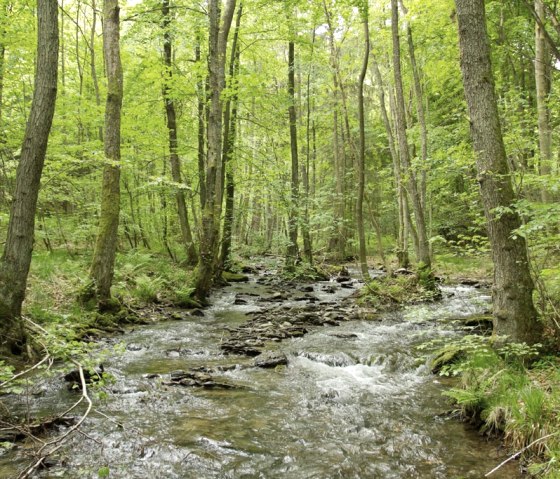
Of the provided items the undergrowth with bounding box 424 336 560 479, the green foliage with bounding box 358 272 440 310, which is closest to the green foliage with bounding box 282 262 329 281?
the green foliage with bounding box 358 272 440 310

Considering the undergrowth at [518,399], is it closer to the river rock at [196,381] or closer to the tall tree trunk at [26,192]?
the river rock at [196,381]

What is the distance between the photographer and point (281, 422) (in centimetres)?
510

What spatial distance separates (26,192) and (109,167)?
3.83 metres

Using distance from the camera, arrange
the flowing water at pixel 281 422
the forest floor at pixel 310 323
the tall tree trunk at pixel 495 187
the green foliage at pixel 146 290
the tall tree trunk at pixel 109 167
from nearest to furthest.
→ the flowing water at pixel 281 422, the forest floor at pixel 310 323, the tall tree trunk at pixel 495 187, the tall tree trunk at pixel 109 167, the green foliage at pixel 146 290

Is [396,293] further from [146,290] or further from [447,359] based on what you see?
[146,290]

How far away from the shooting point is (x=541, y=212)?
547 centimetres

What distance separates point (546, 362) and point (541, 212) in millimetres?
1971

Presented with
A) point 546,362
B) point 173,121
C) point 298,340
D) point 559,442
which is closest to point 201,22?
point 173,121

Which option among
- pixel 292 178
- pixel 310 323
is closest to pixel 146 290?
pixel 310 323

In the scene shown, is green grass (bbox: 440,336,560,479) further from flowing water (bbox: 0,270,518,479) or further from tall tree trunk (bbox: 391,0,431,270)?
tall tree trunk (bbox: 391,0,431,270)

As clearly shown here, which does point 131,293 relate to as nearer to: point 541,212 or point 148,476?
point 148,476

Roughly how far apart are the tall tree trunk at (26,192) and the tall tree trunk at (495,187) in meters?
6.12

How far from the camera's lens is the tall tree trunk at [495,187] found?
5.79 m

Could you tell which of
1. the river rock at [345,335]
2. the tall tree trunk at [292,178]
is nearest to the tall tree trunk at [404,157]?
the tall tree trunk at [292,178]
